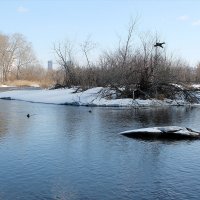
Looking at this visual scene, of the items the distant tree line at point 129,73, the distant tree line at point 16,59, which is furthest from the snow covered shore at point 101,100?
the distant tree line at point 16,59

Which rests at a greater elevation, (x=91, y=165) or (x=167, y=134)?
(x=167, y=134)

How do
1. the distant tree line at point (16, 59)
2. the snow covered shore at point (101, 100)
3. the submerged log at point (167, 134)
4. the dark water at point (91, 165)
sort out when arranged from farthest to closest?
the distant tree line at point (16, 59) → the snow covered shore at point (101, 100) → the submerged log at point (167, 134) → the dark water at point (91, 165)

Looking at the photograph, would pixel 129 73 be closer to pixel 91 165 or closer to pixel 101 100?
pixel 101 100

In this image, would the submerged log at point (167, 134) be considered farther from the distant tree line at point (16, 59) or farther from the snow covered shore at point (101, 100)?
the distant tree line at point (16, 59)

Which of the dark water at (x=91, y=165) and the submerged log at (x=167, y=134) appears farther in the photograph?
the submerged log at (x=167, y=134)

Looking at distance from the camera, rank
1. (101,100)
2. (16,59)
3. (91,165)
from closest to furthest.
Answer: (91,165)
(101,100)
(16,59)

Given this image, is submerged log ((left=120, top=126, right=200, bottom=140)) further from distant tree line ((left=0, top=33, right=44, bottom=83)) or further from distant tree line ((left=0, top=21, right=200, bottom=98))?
distant tree line ((left=0, top=33, right=44, bottom=83))

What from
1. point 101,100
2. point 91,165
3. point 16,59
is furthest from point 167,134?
point 16,59

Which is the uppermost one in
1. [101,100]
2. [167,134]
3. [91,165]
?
[101,100]

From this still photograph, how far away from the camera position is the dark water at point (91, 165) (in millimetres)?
7531

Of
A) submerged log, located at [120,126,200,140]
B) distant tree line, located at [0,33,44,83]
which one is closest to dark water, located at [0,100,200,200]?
submerged log, located at [120,126,200,140]

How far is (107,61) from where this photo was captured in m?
37.9

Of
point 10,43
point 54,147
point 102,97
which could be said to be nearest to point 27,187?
point 54,147

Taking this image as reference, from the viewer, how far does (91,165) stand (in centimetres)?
953
